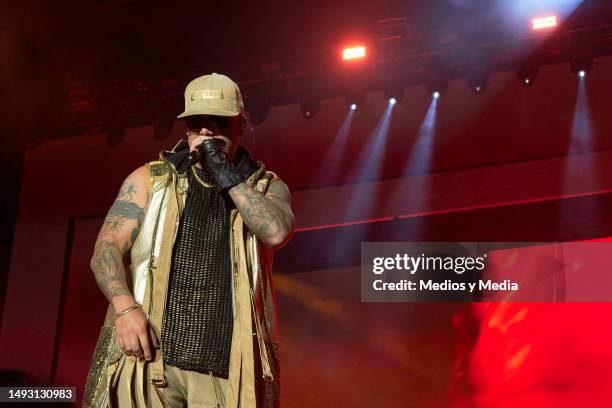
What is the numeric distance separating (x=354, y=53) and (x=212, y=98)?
3.63 m

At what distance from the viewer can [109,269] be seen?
68.9 inches

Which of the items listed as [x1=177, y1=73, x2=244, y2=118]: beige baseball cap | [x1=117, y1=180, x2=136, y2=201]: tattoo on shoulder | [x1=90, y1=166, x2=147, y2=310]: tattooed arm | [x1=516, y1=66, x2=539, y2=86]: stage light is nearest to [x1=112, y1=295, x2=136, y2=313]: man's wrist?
[x1=90, y1=166, x2=147, y2=310]: tattooed arm

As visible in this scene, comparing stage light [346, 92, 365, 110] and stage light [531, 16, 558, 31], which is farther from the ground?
stage light [531, 16, 558, 31]

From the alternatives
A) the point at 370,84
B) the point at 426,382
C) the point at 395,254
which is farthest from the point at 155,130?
the point at 426,382

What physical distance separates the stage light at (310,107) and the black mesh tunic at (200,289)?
3.91 metres

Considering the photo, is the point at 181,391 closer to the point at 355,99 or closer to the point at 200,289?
the point at 200,289

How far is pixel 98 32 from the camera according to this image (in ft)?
17.9

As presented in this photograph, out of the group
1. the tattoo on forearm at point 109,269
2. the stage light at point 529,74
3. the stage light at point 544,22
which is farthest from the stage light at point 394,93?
the tattoo on forearm at point 109,269

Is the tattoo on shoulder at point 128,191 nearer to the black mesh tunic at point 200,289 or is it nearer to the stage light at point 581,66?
the black mesh tunic at point 200,289

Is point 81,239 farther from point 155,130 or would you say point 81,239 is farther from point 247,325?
point 247,325

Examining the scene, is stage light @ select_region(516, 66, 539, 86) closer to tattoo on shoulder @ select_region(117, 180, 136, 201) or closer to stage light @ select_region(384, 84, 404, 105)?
stage light @ select_region(384, 84, 404, 105)

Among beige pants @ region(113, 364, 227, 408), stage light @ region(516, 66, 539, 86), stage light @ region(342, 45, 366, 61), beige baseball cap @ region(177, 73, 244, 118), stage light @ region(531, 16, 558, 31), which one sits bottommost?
beige pants @ region(113, 364, 227, 408)

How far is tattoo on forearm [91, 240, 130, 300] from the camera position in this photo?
67.9 inches

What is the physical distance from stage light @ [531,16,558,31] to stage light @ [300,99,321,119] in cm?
167
